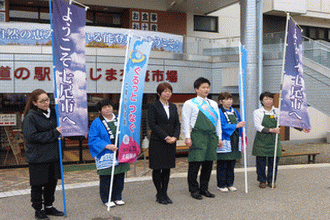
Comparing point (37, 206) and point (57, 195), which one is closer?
point (37, 206)

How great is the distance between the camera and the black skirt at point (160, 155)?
5145mm

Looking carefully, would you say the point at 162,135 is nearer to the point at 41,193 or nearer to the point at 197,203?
the point at 197,203

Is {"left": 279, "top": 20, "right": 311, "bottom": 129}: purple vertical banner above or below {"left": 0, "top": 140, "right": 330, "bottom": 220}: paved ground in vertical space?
above

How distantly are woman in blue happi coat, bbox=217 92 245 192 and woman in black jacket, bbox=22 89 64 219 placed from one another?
105 inches

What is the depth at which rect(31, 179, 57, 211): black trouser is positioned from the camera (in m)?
4.52

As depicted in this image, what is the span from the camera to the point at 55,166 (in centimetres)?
459

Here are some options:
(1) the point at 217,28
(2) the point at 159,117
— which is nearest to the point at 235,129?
(2) the point at 159,117

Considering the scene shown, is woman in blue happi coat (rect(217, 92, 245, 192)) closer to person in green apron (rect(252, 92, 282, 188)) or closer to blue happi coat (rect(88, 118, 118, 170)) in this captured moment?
person in green apron (rect(252, 92, 282, 188))

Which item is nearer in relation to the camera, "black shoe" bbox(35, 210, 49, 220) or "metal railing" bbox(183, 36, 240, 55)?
"black shoe" bbox(35, 210, 49, 220)

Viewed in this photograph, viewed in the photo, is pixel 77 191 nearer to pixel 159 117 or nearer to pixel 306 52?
pixel 159 117

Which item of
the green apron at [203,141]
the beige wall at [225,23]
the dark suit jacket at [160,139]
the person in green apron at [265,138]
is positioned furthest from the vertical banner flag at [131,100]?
the beige wall at [225,23]

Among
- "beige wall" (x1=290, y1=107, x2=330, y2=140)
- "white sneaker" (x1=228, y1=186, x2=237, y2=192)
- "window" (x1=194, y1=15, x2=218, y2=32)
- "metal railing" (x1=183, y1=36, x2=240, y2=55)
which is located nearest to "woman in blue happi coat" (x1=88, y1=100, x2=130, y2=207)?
"white sneaker" (x1=228, y1=186, x2=237, y2=192)

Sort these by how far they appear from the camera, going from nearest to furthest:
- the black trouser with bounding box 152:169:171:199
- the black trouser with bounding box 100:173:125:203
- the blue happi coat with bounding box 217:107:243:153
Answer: the black trouser with bounding box 100:173:125:203, the black trouser with bounding box 152:169:171:199, the blue happi coat with bounding box 217:107:243:153

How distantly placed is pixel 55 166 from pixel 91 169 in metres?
6.52
